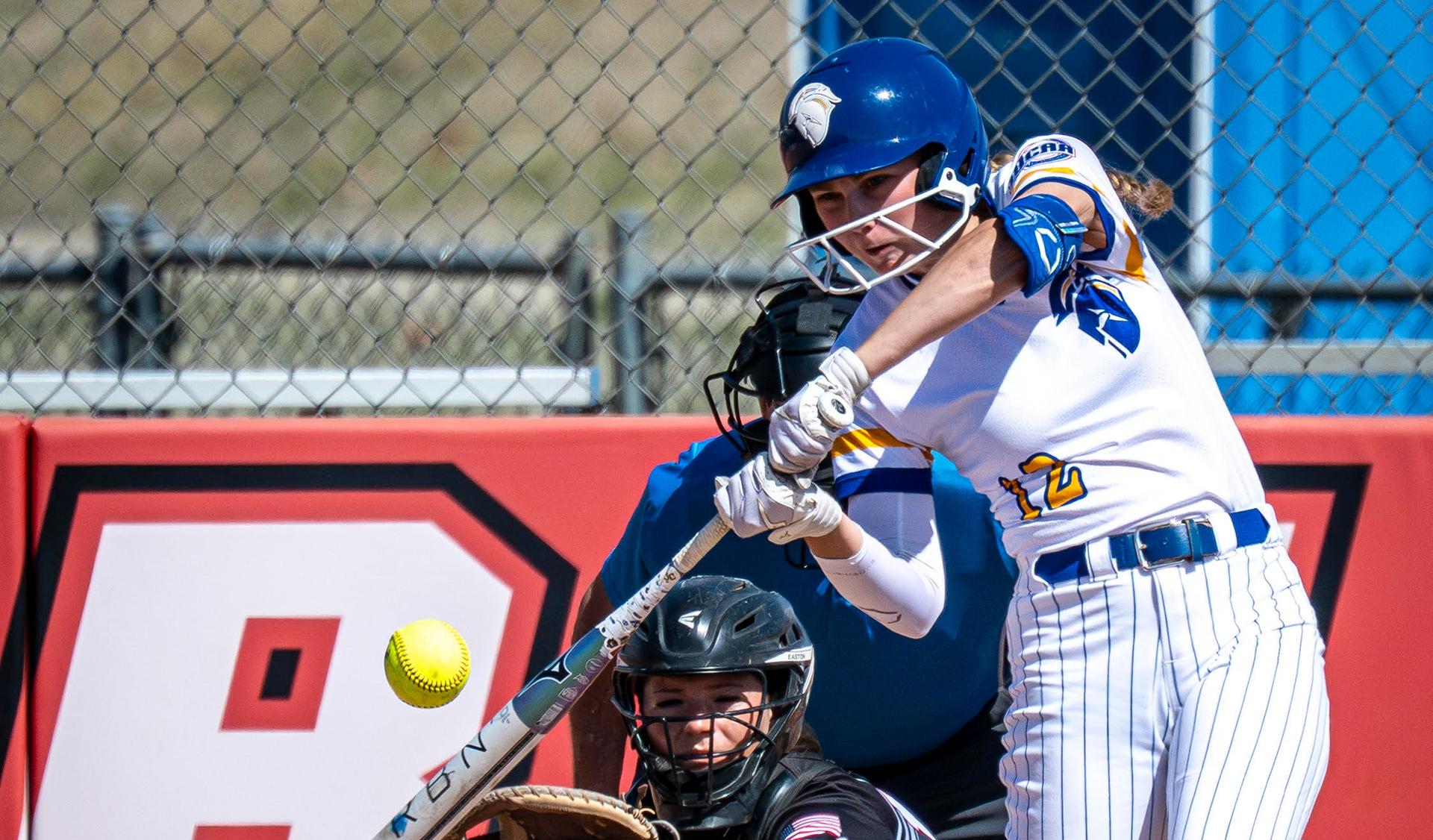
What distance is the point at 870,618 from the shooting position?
2.67 m

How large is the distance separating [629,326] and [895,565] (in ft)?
4.08

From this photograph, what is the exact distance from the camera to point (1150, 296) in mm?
2172

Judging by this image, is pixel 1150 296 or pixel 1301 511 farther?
pixel 1301 511

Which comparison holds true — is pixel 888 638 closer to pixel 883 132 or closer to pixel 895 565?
pixel 895 565

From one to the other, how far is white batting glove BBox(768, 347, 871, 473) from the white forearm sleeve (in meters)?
0.23

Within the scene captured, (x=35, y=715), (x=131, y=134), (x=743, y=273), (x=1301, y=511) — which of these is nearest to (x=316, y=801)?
(x=35, y=715)

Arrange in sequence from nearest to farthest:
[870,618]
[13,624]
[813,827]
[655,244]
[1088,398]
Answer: [813,827] < [1088,398] < [870,618] < [13,624] < [655,244]

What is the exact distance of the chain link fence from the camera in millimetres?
3230

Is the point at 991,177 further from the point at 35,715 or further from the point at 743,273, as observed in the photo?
the point at 35,715

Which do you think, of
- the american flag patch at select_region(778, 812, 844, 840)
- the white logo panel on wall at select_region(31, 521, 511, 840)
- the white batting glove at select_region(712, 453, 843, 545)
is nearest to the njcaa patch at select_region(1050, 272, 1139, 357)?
the white batting glove at select_region(712, 453, 843, 545)

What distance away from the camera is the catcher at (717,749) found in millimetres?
1967

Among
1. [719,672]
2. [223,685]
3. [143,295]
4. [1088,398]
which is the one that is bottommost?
[223,685]

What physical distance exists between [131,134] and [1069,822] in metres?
12.0

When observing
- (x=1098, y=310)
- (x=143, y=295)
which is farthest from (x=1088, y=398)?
(x=143, y=295)
